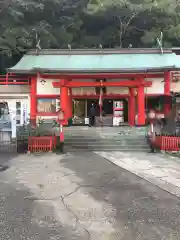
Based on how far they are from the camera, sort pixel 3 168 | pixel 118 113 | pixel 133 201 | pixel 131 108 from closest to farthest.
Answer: pixel 133 201
pixel 3 168
pixel 131 108
pixel 118 113

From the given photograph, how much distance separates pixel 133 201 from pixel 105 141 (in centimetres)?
808

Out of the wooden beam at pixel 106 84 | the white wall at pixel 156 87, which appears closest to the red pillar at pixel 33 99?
the wooden beam at pixel 106 84

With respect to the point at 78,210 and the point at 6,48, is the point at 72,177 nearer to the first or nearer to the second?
the point at 78,210

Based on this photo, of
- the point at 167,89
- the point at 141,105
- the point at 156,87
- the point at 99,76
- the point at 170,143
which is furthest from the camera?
the point at 156,87

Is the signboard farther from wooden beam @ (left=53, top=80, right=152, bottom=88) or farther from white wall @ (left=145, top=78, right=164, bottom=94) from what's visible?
wooden beam @ (left=53, top=80, right=152, bottom=88)

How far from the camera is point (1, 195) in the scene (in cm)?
638

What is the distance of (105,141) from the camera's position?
14.0m

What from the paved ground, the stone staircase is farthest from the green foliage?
the paved ground

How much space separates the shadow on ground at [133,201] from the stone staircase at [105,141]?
148 inches

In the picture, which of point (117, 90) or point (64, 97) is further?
point (117, 90)

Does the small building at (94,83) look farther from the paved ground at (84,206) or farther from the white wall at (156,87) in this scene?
the paved ground at (84,206)

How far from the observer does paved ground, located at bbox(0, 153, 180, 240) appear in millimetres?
4402

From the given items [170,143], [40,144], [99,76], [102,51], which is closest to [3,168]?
[40,144]

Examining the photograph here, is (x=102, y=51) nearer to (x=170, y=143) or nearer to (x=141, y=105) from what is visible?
(x=141, y=105)
